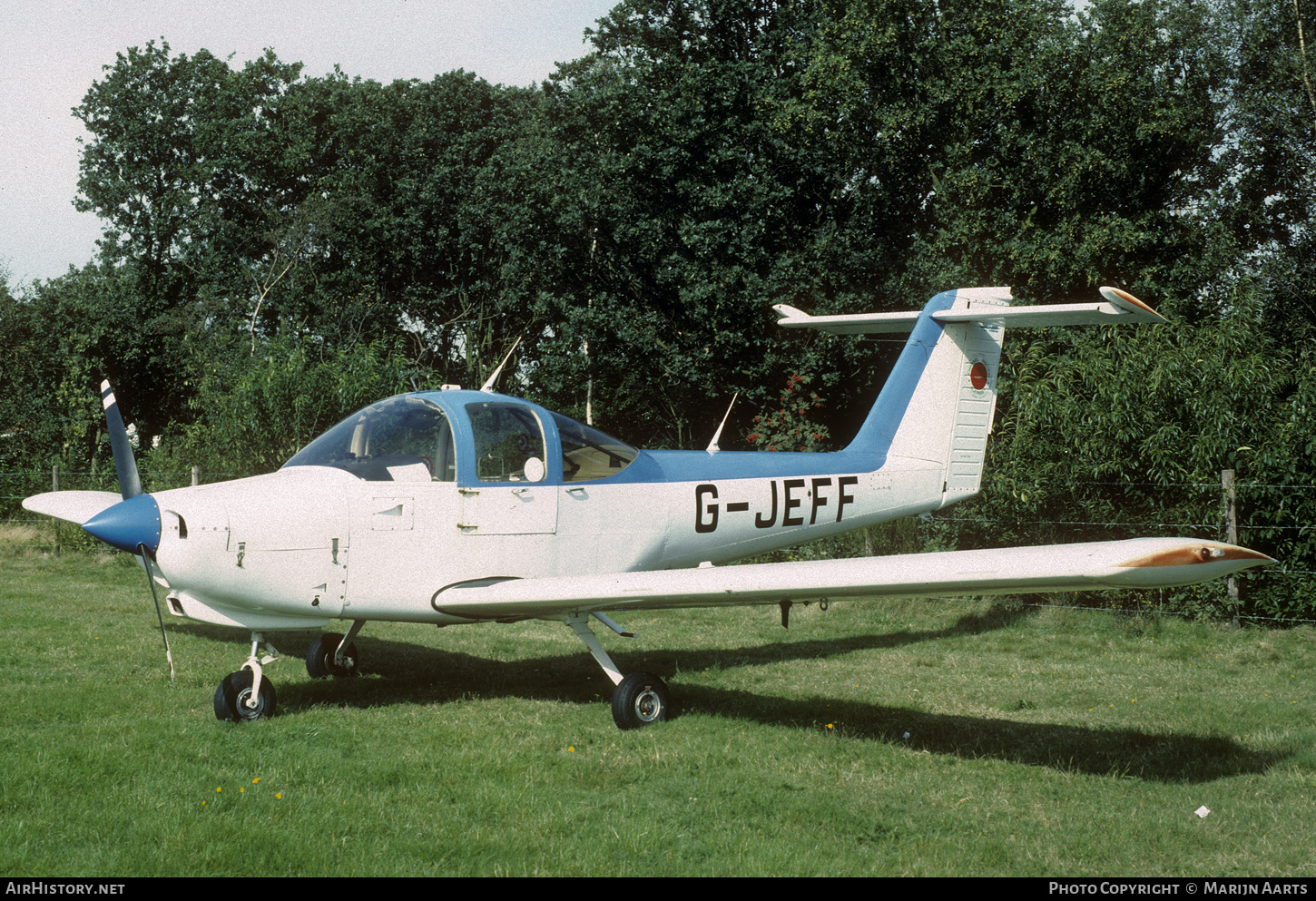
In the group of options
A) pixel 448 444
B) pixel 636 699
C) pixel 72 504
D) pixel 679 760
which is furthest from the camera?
pixel 72 504

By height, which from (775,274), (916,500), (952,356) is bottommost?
(916,500)

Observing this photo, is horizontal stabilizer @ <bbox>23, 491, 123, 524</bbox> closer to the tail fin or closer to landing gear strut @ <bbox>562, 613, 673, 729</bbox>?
landing gear strut @ <bbox>562, 613, 673, 729</bbox>

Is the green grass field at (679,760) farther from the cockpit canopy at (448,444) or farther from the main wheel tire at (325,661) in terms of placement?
the cockpit canopy at (448,444)

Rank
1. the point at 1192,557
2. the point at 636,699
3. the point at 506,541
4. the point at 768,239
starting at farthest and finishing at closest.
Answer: the point at 768,239 → the point at 506,541 → the point at 636,699 → the point at 1192,557

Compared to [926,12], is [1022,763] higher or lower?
lower

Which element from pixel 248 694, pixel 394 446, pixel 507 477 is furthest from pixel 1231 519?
pixel 248 694

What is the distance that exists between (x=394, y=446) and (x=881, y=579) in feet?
10.8

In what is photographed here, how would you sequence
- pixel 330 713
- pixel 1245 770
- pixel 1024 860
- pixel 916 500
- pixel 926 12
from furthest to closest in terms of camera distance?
pixel 926 12 → pixel 916 500 → pixel 330 713 → pixel 1245 770 → pixel 1024 860

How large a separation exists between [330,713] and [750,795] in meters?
3.03

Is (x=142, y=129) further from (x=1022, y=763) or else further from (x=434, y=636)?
(x=1022, y=763)

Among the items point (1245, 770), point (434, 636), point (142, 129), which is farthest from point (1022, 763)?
point (142, 129)

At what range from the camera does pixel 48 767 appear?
4934mm

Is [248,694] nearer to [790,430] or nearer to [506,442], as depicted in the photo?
[506,442]

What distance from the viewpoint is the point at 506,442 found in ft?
21.9
